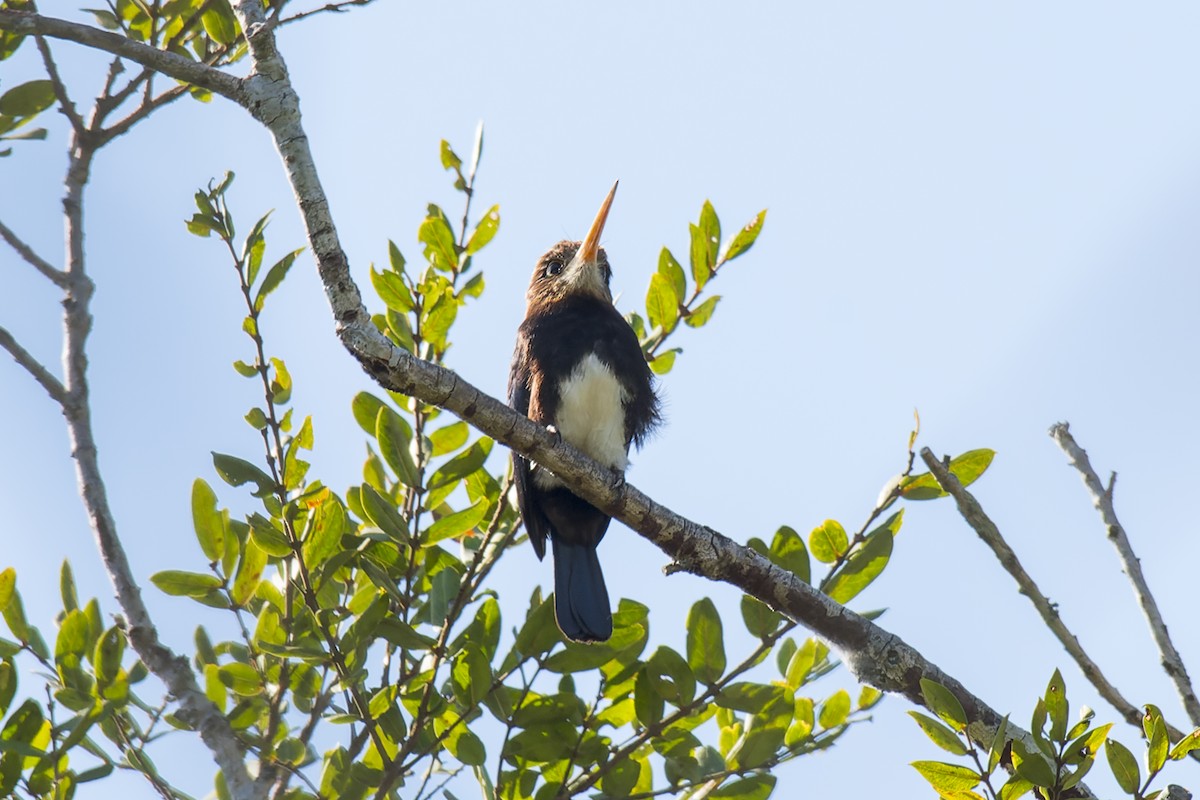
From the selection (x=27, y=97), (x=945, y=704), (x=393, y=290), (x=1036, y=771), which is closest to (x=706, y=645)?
(x=945, y=704)

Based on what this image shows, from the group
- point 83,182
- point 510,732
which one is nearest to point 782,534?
point 510,732

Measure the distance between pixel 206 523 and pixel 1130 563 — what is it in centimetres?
202

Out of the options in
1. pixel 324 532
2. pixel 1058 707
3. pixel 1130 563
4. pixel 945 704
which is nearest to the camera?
pixel 1058 707

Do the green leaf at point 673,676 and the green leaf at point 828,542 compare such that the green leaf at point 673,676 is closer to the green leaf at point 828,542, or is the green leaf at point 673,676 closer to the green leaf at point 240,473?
the green leaf at point 828,542

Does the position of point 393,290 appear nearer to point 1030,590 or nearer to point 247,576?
point 247,576

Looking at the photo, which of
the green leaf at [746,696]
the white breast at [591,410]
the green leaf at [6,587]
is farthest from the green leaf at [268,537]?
the white breast at [591,410]

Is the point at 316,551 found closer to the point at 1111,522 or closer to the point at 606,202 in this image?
the point at 1111,522

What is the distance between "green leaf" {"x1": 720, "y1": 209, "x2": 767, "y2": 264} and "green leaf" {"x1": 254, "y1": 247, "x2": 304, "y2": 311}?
1.30 meters

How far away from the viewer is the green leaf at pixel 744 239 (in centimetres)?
383

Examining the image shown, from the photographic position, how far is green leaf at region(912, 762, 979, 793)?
7.41ft

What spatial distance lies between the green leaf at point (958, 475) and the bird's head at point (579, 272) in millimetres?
2104

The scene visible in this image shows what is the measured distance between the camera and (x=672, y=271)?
3.81 meters

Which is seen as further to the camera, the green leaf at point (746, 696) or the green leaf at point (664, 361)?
the green leaf at point (664, 361)

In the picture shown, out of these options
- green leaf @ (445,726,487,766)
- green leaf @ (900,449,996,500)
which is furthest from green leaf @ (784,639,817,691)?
green leaf @ (445,726,487,766)
